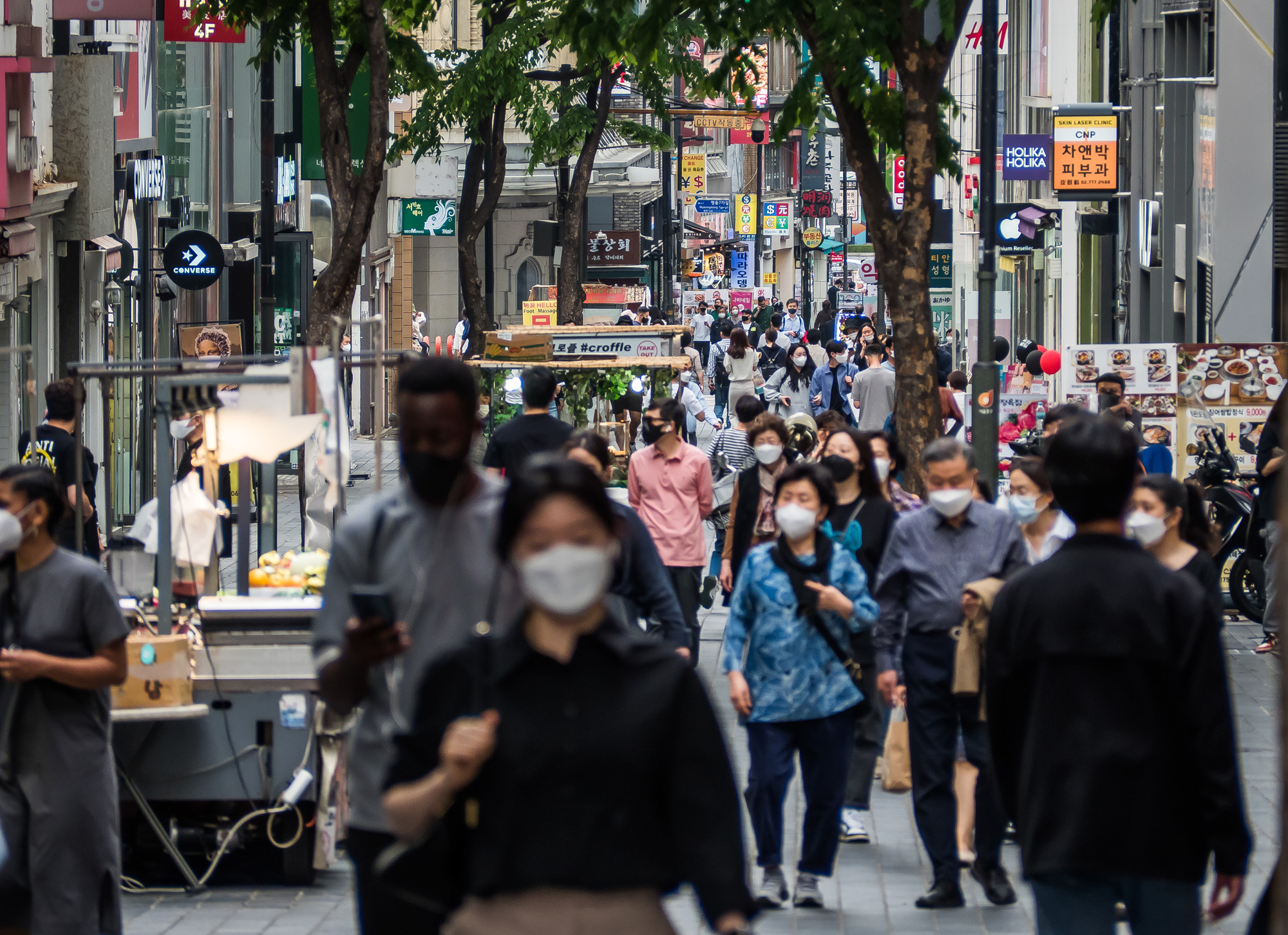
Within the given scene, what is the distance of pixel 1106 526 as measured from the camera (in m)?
4.73

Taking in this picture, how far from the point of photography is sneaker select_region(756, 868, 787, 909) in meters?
7.79

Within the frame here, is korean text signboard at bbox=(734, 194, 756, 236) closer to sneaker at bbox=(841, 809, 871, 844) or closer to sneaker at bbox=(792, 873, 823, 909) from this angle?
sneaker at bbox=(841, 809, 871, 844)

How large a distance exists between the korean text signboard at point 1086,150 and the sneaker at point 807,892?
21838 millimetres

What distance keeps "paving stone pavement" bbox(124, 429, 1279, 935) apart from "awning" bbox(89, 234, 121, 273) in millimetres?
14274

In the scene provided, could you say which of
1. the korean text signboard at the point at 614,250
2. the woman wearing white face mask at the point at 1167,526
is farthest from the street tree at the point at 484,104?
the woman wearing white face mask at the point at 1167,526

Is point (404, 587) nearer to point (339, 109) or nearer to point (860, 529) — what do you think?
point (860, 529)

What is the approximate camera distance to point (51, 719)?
6.18 meters

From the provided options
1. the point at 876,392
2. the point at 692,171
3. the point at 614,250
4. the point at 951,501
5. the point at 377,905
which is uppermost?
the point at 692,171

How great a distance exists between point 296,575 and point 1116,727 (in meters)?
5.11

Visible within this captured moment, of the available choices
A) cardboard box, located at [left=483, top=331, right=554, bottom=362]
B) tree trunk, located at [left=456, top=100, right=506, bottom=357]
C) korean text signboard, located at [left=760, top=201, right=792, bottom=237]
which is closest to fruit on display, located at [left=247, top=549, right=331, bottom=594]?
cardboard box, located at [left=483, top=331, right=554, bottom=362]

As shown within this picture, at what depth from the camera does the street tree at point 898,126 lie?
12609 mm

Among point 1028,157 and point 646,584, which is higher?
point 1028,157

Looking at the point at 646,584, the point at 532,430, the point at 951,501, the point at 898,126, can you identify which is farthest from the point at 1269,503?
the point at 646,584

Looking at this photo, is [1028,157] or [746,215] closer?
[1028,157]
